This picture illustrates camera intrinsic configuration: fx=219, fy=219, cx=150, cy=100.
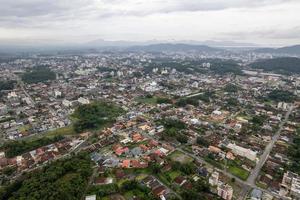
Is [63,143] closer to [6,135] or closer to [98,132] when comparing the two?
[98,132]

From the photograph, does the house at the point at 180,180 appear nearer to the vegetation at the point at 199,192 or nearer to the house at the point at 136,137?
the vegetation at the point at 199,192

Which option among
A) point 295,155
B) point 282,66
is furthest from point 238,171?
point 282,66

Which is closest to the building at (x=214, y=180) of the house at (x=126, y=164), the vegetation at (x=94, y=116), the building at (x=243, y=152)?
the building at (x=243, y=152)

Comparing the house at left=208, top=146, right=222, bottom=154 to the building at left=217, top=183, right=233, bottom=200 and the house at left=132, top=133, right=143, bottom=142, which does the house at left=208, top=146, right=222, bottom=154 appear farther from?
the house at left=132, top=133, right=143, bottom=142

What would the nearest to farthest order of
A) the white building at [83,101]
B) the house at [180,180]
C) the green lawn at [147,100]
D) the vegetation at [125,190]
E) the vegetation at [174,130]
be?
1. the vegetation at [125,190]
2. the house at [180,180]
3. the vegetation at [174,130]
4. the white building at [83,101]
5. the green lawn at [147,100]

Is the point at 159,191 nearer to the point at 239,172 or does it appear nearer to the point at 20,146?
the point at 239,172

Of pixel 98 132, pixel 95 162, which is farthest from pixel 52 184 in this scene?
pixel 98 132

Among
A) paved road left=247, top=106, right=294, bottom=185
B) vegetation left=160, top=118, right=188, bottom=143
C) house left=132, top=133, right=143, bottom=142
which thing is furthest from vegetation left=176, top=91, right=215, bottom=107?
house left=132, top=133, right=143, bottom=142
